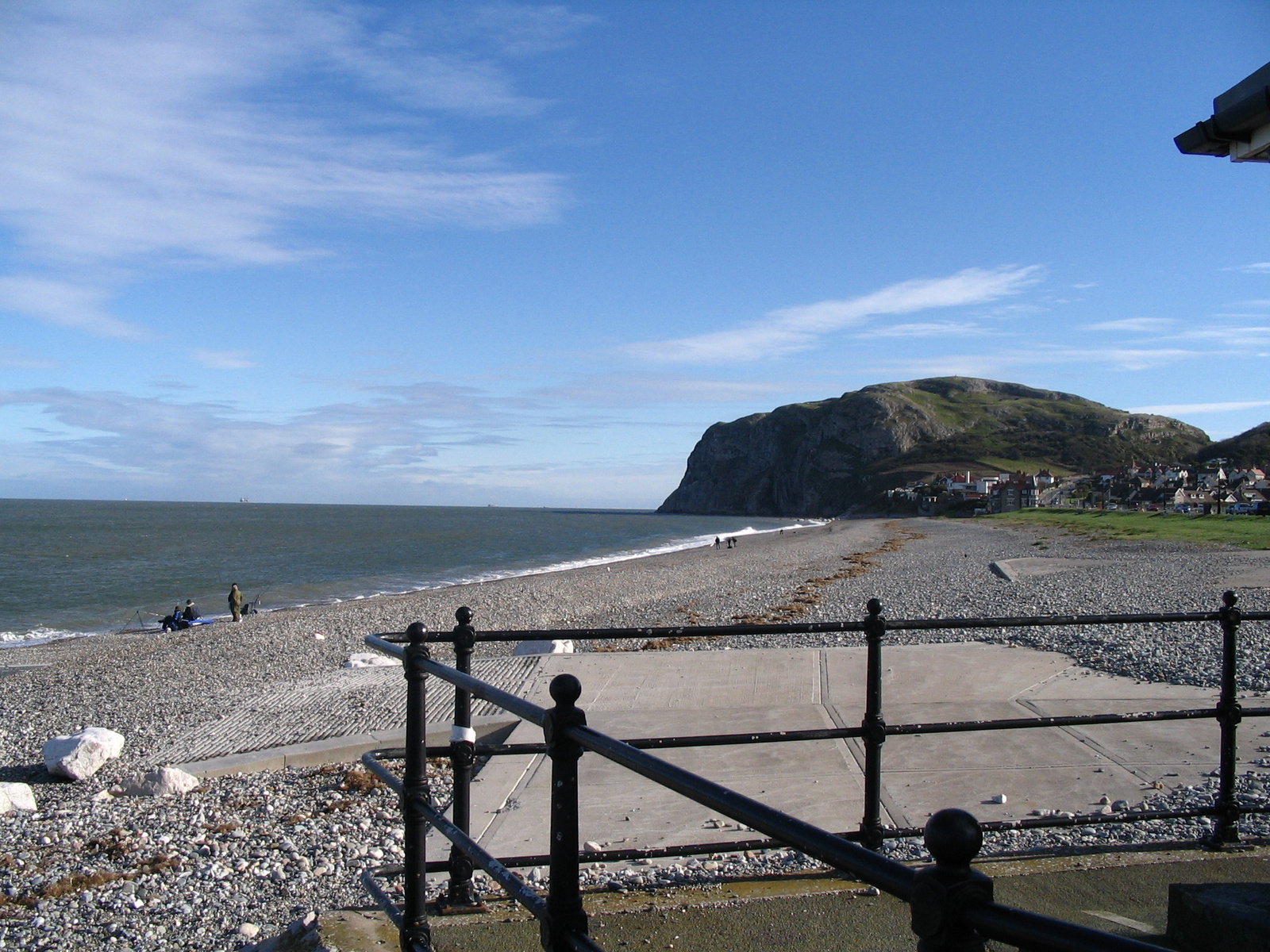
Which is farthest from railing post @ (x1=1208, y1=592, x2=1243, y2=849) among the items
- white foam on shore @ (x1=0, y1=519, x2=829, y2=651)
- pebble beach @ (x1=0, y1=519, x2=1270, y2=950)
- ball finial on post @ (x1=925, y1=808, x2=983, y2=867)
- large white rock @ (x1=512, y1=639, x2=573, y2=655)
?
white foam on shore @ (x1=0, y1=519, x2=829, y2=651)

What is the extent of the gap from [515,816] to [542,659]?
5.15 meters

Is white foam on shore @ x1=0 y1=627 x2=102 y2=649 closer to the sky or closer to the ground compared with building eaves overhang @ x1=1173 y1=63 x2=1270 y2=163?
closer to the ground

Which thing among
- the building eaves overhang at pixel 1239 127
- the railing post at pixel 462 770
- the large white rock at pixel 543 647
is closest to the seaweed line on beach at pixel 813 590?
the large white rock at pixel 543 647

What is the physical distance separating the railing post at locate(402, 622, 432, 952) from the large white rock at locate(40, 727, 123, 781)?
6669mm

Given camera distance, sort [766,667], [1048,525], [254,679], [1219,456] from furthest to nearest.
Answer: [1219,456] < [1048,525] < [254,679] < [766,667]

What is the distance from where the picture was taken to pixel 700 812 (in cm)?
515

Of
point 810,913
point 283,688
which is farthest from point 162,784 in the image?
point 810,913

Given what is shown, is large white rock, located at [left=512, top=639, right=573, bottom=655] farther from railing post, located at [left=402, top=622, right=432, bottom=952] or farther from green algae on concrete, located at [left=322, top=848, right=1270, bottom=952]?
railing post, located at [left=402, top=622, right=432, bottom=952]

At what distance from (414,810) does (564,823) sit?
122 cm

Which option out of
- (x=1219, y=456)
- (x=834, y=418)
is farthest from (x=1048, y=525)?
(x=834, y=418)

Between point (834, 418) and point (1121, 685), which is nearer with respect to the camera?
point (1121, 685)

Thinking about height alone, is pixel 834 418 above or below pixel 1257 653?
above

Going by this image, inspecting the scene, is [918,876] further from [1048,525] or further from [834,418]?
[834,418]

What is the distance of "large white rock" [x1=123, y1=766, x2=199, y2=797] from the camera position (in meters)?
6.80
